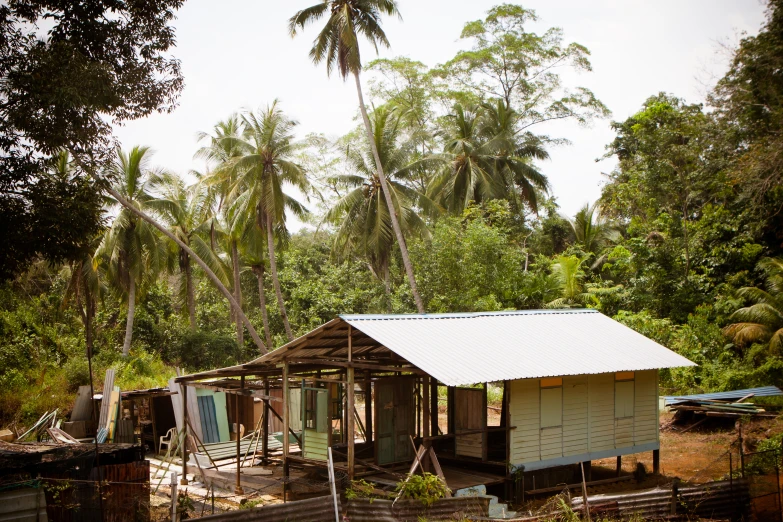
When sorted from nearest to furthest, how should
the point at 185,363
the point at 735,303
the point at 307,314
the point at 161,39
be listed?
the point at 161,39, the point at 735,303, the point at 185,363, the point at 307,314

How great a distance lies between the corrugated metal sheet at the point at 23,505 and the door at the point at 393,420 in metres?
5.86

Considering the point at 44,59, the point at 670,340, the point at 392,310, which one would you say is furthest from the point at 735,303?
the point at 44,59

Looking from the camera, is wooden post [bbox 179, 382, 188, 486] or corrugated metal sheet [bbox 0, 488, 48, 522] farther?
wooden post [bbox 179, 382, 188, 486]

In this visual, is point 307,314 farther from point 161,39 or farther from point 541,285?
point 161,39

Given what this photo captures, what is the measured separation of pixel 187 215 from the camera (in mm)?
32562

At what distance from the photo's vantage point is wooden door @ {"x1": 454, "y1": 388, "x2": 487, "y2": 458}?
13.7 metres

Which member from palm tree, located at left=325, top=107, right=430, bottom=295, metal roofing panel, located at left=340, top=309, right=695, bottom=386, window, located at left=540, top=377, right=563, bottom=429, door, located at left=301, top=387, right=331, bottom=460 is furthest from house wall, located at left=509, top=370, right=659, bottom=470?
palm tree, located at left=325, top=107, right=430, bottom=295

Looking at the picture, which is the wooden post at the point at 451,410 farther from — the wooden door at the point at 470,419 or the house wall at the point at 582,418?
the house wall at the point at 582,418

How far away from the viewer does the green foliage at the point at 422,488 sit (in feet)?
34.4

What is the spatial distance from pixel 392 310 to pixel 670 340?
12.4 m

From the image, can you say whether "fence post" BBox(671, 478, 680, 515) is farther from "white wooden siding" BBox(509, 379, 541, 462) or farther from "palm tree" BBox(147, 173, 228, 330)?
"palm tree" BBox(147, 173, 228, 330)

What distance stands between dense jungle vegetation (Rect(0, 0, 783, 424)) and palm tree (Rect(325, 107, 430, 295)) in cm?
9

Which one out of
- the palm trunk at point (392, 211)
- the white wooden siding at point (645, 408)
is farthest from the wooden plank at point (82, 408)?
the white wooden siding at point (645, 408)

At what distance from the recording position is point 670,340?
2455 cm
